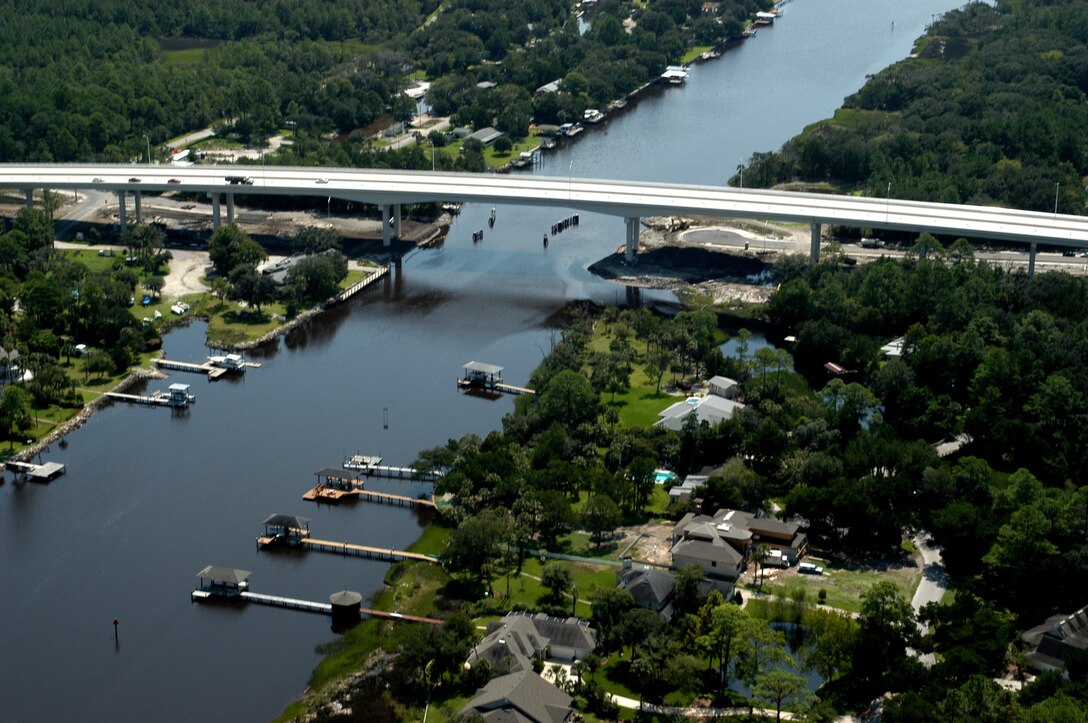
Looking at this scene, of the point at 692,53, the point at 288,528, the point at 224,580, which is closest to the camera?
the point at 224,580

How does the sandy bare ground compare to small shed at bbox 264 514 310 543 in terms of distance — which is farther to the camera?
the sandy bare ground

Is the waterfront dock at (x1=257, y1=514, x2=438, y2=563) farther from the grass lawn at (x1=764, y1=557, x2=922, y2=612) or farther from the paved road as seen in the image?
the paved road

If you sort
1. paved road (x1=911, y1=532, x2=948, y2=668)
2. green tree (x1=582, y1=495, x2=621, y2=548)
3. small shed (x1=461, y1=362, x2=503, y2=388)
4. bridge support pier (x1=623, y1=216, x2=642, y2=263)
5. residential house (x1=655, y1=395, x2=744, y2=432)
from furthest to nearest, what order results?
bridge support pier (x1=623, y1=216, x2=642, y2=263) → small shed (x1=461, y1=362, x2=503, y2=388) → residential house (x1=655, y1=395, x2=744, y2=432) → green tree (x1=582, y1=495, x2=621, y2=548) → paved road (x1=911, y1=532, x2=948, y2=668)

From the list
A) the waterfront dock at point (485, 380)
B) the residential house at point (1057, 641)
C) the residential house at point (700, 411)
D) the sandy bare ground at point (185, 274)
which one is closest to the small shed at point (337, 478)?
the waterfront dock at point (485, 380)

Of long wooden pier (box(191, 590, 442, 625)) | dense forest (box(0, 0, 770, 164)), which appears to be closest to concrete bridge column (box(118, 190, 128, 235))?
dense forest (box(0, 0, 770, 164))

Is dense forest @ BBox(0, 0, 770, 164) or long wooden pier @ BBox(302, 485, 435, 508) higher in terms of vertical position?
dense forest @ BBox(0, 0, 770, 164)

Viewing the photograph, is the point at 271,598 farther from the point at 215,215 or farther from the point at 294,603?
the point at 215,215

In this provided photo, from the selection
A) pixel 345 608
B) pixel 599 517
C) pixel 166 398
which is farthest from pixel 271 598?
pixel 166 398
